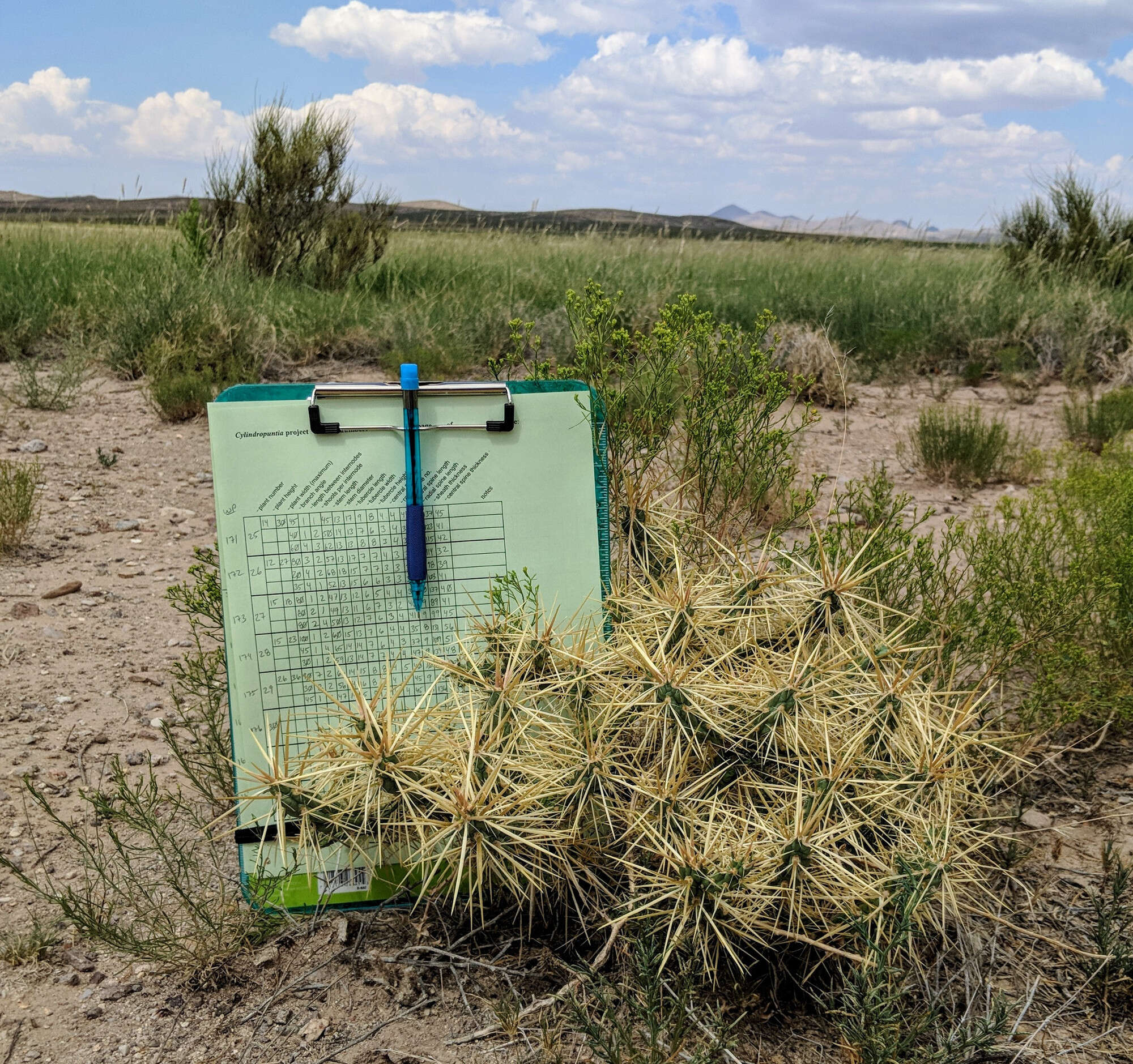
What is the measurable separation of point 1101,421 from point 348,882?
6452 millimetres

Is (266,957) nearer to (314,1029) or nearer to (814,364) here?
(314,1029)

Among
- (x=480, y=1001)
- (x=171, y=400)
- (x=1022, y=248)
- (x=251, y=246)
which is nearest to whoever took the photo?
(x=480, y=1001)

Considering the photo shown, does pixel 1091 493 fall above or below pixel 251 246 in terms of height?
below

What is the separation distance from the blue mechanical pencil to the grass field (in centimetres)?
420

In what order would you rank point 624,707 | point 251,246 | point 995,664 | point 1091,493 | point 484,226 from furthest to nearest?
point 484,226 < point 251,246 < point 1091,493 < point 995,664 < point 624,707

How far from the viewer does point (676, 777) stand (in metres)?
1.87

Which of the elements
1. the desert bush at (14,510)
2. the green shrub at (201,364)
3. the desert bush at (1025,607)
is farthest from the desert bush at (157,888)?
the green shrub at (201,364)

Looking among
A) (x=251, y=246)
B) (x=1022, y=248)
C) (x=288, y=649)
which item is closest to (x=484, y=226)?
(x=251, y=246)

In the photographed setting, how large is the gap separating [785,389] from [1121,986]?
179 cm

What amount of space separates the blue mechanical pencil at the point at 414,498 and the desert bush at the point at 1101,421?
590cm

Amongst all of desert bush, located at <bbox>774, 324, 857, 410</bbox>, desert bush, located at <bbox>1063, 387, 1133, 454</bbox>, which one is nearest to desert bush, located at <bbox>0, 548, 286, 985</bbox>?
desert bush, located at <bbox>774, 324, 857, 410</bbox>

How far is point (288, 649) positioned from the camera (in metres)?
2.23

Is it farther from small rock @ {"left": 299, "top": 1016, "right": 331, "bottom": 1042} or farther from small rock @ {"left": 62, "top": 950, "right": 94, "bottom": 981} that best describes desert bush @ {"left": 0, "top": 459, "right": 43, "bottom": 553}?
small rock @ {"left": 299, "top": 1016, "right": 331, "bottom": 1042}

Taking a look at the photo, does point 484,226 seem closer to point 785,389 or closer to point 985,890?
point 785,389
